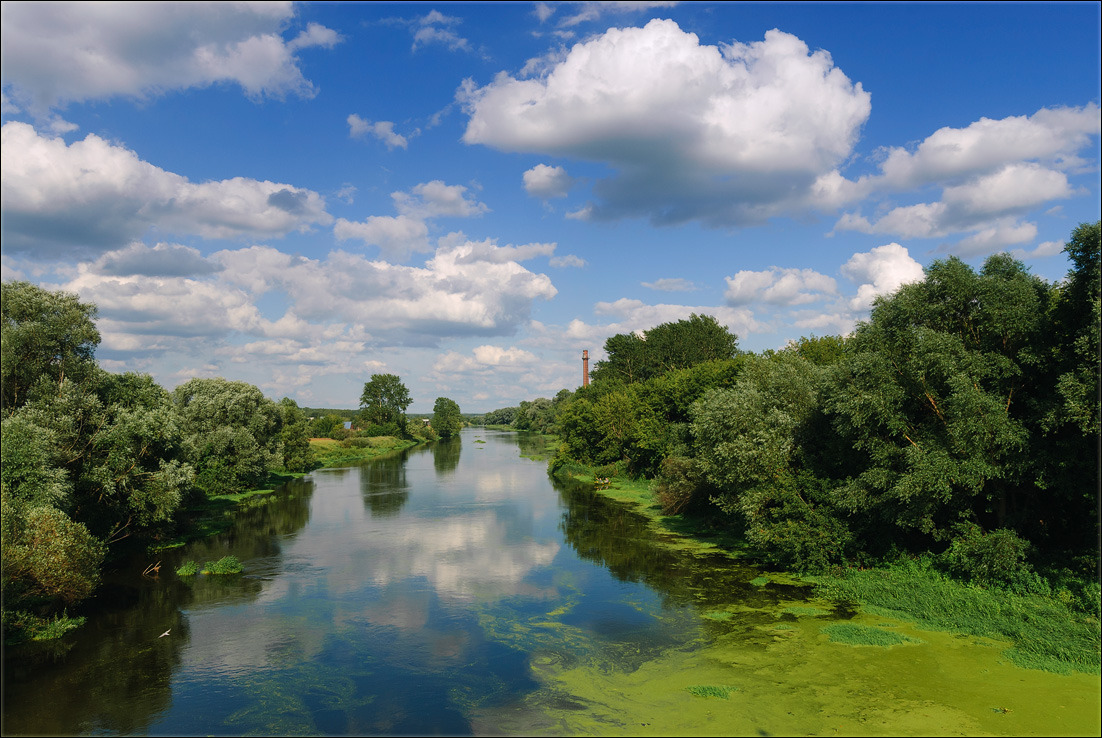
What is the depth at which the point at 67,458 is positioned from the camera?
26.1 metres

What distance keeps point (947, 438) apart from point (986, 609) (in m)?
5.57

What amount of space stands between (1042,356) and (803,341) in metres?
31.7

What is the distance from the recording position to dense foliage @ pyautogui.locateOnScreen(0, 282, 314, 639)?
20.0 meters

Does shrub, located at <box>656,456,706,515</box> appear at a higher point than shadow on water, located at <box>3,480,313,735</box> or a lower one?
higher

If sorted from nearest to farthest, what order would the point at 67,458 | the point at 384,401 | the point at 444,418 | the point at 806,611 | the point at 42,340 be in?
1. the point at 806,611
2. the point at 42,340
3. the point at 67,458
4. the point at 384,401
5. the point at 444,418

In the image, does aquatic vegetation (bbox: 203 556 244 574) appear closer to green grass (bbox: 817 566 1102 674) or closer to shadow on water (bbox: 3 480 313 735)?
shadow on water (bbox: 3 480 313 735)

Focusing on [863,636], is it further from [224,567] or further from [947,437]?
[224,567]

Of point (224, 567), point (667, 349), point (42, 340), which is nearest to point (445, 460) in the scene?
point (667, 349)

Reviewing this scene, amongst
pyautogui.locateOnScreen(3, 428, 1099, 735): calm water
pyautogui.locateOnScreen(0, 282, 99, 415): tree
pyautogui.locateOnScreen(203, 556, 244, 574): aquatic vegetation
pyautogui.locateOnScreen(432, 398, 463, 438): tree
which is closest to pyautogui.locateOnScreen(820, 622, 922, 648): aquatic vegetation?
pyautogui.locateOnScreen(3, 428, 1099, 735): calm water

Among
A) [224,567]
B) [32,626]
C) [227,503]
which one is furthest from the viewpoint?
[227,503]

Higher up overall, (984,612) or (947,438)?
(947,438)

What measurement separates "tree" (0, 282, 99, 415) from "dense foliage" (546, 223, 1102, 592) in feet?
93.4

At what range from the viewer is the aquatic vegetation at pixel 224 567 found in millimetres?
29694

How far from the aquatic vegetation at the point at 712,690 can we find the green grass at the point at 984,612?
7791mm
